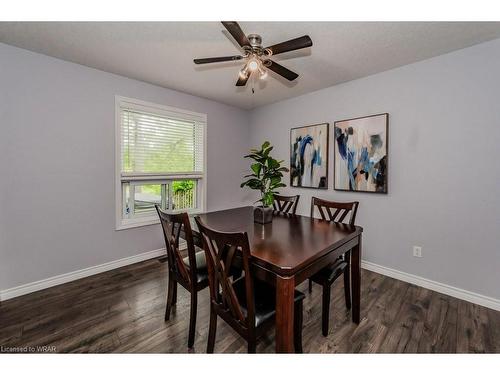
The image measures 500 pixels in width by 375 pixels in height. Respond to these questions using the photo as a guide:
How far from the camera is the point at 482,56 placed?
6.52 ft

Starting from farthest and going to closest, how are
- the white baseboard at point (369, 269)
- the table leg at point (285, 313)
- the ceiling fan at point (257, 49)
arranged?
1. the white baseboard at point (369, 269)
2. the ceiling fan at point (257, 49)
3. the table leg at point (285, 313)

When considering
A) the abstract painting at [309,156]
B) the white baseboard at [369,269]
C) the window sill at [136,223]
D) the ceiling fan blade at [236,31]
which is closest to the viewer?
the ceiling fan blade at [236,31]

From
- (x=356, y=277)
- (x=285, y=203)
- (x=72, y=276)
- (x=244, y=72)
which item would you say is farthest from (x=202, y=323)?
(x=244, y=72)

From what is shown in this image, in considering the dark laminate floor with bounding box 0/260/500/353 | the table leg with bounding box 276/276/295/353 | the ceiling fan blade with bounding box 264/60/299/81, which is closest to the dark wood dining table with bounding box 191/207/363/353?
the table leg with bounding box 276/276/295/353

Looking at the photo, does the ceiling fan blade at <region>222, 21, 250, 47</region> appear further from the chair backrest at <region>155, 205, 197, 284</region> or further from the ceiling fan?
the chair backrest at <region>155, 205, 197, 284</region>

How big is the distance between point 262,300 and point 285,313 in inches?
10.6

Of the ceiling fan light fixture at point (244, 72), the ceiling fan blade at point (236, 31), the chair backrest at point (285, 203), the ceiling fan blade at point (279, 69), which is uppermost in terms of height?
the ceiling fan blade at point (236, 31)

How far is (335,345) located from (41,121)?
329 centimetres

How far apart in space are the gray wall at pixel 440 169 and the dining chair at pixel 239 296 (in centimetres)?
184

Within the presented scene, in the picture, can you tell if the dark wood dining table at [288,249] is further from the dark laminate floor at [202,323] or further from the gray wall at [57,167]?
the gray wall at [57,167]

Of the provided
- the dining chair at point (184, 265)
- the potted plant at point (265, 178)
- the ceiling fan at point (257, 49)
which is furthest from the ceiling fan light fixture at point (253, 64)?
the dining chair at point (184, 265)

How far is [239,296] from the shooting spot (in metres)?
1.37

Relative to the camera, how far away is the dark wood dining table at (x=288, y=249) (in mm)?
1088
